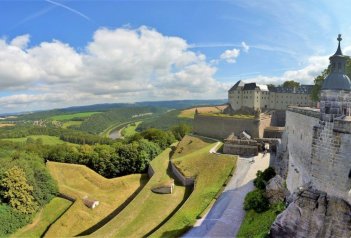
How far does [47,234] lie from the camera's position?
35.2 metres

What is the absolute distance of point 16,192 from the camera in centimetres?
4044

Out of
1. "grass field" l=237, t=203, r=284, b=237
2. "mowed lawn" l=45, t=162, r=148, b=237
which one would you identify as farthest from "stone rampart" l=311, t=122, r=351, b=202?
"mowed lawn" l=45, t=162, r=148, b=237

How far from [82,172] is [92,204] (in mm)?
12827

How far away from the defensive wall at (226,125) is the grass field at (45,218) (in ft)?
106

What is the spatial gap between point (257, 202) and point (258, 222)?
295cm

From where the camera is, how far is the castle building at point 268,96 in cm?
7194

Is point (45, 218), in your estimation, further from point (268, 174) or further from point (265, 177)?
point (268, 174)

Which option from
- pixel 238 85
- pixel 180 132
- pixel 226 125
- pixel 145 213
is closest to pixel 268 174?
pixel 145 213

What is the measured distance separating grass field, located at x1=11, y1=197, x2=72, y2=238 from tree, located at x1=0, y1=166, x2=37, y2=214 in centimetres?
171

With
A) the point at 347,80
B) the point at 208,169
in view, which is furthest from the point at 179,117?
the point at 347,80

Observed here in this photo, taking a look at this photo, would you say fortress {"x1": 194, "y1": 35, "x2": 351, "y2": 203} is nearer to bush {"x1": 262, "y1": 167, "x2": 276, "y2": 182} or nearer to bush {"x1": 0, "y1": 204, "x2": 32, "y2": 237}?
bush {"x1": 262, "y1": 167, "x2": 276, "y2": 182}

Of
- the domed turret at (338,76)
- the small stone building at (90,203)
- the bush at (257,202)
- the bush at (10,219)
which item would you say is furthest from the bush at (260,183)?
the bush at (10,219)

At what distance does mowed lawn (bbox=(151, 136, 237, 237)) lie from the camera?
28425 millimetres

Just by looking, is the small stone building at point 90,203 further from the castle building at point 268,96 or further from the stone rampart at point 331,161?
the castle building at point 268,96
